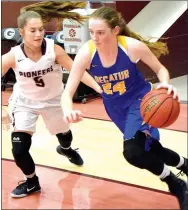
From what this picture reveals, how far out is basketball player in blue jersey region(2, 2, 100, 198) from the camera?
207cm

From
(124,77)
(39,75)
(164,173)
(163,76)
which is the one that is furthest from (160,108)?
(39,75)

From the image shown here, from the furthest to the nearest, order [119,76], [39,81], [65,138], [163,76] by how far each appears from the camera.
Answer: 1. [65,138]
2. [39,81]
3. [119,76]
4. [163,76]

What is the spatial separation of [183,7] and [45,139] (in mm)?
1337

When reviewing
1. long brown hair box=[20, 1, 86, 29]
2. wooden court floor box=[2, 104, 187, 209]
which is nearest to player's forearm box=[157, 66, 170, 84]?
long brown hair box=[20, 1, 86, 29]

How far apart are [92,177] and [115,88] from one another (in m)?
0.65

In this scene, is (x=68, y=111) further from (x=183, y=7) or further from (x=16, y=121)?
(x=183, y=7)

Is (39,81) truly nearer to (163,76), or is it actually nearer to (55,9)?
(55,9)

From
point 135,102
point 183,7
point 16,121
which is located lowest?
point 16,121

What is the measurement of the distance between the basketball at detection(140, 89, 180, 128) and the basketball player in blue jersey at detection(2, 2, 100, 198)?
0.35 m

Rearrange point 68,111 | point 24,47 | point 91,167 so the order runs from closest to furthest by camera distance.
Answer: point 68,111
point 24,47
point 91,167

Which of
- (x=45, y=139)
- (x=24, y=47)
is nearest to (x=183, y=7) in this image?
(x=24, y=47)

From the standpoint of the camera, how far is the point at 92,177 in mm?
2420

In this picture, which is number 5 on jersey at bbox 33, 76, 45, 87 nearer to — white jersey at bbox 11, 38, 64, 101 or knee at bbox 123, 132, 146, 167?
white jersey at bbox 11, 38, 64, 101

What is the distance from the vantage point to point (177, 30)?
8.80ft
